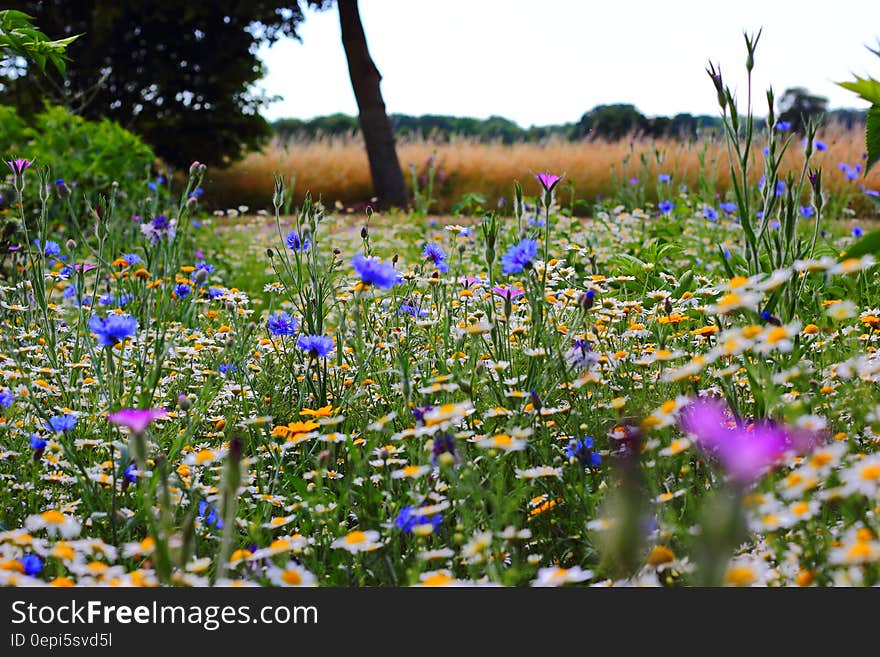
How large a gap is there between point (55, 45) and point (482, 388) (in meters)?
1.66

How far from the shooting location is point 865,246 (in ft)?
5.74

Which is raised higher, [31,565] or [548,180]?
[548,180]

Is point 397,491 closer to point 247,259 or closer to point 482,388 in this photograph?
point 482,388

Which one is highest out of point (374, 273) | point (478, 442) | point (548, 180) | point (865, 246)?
point (548, 180)

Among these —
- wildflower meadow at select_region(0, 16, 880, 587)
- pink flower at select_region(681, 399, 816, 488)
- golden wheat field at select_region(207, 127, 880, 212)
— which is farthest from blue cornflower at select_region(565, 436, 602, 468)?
golden wheat field at select_region(207, 127, 880, 212)

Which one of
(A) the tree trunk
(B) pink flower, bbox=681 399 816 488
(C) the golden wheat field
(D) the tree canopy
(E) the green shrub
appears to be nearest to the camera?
(B) pink flower, bbox=681 399 816 488

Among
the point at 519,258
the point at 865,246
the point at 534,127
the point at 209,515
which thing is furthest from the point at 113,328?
the point at 534,127

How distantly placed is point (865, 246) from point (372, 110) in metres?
11.5

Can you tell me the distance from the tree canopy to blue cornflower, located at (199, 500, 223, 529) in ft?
47.3

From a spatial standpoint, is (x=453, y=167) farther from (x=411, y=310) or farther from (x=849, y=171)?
(x=411, y=310)

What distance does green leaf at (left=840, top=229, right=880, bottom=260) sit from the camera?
1737 millimetres

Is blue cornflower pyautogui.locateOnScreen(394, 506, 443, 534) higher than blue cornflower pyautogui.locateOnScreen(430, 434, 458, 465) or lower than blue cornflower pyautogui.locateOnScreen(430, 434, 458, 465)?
lower

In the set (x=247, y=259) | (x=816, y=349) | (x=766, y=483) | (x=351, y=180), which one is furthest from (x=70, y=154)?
(x=351, y=180)

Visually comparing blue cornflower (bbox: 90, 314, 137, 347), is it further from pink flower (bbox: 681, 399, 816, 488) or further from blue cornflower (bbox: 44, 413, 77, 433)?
pink flower (bbox: 681, 399, 816, 488)
